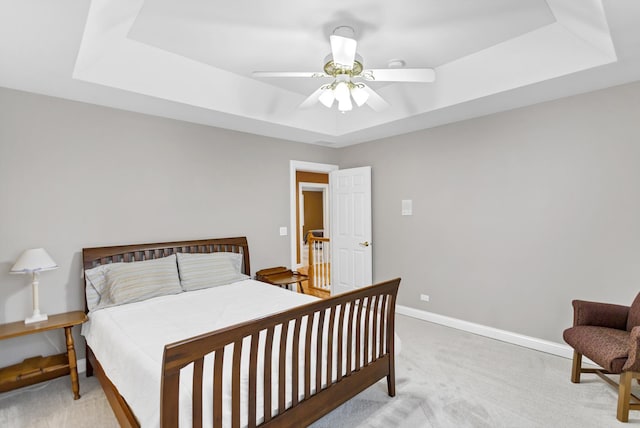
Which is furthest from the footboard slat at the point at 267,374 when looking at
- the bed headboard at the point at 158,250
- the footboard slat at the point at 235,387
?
the bed headboard at the point at 158,250

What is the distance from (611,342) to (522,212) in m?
1.41

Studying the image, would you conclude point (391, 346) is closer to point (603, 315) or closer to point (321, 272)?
point (603, 315)

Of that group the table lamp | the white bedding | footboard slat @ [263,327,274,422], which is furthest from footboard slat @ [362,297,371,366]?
the table lamp

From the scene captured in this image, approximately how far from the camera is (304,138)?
452cm

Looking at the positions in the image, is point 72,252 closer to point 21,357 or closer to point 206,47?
point 21,357

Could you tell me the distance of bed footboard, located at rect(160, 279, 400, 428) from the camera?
53.2 inches

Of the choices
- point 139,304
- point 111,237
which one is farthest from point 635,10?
point 111,237

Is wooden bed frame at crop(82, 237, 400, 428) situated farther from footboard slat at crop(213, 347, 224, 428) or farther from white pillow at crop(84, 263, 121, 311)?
white pillow at crop(84, 263, 121, 311)

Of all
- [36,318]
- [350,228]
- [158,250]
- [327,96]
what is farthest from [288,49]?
[36,318]

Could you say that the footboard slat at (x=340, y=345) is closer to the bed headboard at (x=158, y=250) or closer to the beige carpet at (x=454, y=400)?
the beige carpet at (x=454, y=400)

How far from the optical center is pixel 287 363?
1755mm

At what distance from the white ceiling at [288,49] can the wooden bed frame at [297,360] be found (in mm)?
1624

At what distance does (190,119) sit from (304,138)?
62.8 inches

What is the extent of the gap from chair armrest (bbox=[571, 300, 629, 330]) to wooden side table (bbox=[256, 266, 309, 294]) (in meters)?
2.76
